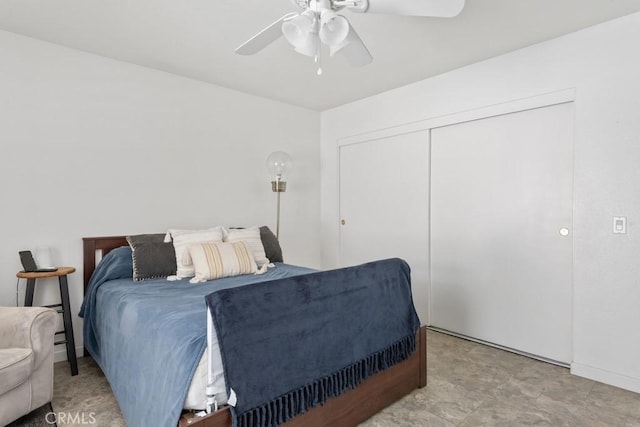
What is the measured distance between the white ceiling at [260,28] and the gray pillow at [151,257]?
1486 millimetres

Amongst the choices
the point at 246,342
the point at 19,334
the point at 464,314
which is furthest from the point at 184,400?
the point at 464,314

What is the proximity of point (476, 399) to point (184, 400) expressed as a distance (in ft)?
5.63

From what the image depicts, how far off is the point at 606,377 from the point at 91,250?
3.79 m

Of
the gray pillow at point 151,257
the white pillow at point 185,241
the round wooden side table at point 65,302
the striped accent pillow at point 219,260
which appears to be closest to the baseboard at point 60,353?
the round wooden side table at point 65,302

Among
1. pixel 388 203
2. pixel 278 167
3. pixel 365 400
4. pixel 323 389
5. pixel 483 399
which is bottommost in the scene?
pixel 483 399

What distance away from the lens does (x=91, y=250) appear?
281 cm

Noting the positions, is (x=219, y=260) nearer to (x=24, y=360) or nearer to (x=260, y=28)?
(x=24, y=360)

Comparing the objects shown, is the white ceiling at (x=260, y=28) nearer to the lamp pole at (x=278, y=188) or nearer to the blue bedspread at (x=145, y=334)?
the lamp pole at (x=278, y=188)

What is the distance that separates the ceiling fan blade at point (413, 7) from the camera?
5.22 ft

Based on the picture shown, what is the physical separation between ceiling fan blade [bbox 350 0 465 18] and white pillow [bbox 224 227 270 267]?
201 centimetres

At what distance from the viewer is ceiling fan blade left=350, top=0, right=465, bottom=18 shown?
1.59m

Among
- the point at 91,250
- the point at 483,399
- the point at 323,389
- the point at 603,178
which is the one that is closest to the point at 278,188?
the point at 91,250

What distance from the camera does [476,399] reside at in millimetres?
2158

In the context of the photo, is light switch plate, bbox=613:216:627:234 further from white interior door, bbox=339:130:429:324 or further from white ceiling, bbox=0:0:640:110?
white interior door, bbox=339:130:429:324
